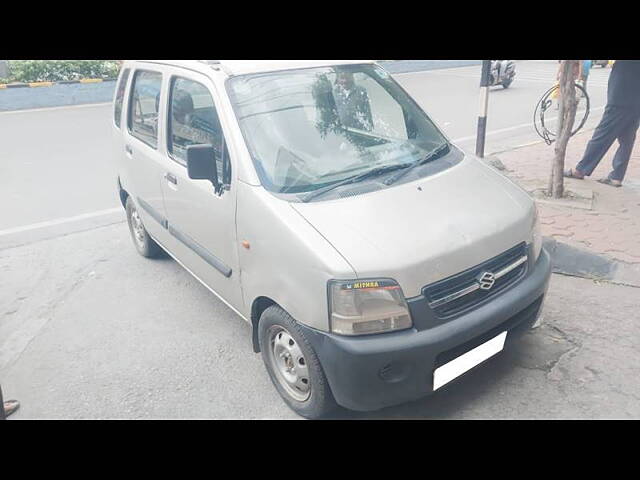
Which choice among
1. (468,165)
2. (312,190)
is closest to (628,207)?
(468,165)

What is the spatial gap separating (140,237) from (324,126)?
2.67 meters

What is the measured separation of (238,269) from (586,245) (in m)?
→ 3.11

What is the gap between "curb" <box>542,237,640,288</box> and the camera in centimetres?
414

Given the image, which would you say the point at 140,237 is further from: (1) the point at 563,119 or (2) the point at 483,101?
(1) the point at 563,119

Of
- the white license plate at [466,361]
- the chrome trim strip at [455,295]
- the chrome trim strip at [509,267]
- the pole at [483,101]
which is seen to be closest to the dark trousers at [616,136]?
the pole at [483,101]

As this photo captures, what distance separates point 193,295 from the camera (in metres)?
4.44

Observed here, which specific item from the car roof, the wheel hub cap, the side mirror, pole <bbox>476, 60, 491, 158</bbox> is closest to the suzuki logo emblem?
the wheel hub cap

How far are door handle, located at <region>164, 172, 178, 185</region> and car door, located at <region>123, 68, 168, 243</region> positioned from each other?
0.07m

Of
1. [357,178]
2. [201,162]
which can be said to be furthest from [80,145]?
[357,178]

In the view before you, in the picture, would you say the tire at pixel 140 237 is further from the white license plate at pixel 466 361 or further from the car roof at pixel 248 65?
the white license plate at pixel 466 361

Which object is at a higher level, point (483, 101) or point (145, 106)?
point (145, 106)

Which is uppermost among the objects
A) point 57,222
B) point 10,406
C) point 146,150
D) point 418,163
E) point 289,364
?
point 418,163

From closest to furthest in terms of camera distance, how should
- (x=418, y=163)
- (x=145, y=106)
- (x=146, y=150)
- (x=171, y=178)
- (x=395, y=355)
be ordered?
(x=395, y=355)
(x=418, y=163)
(x=171, y=178)
(x=146, y=150)
(x=145, y=106)

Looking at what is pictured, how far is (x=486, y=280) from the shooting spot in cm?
271
